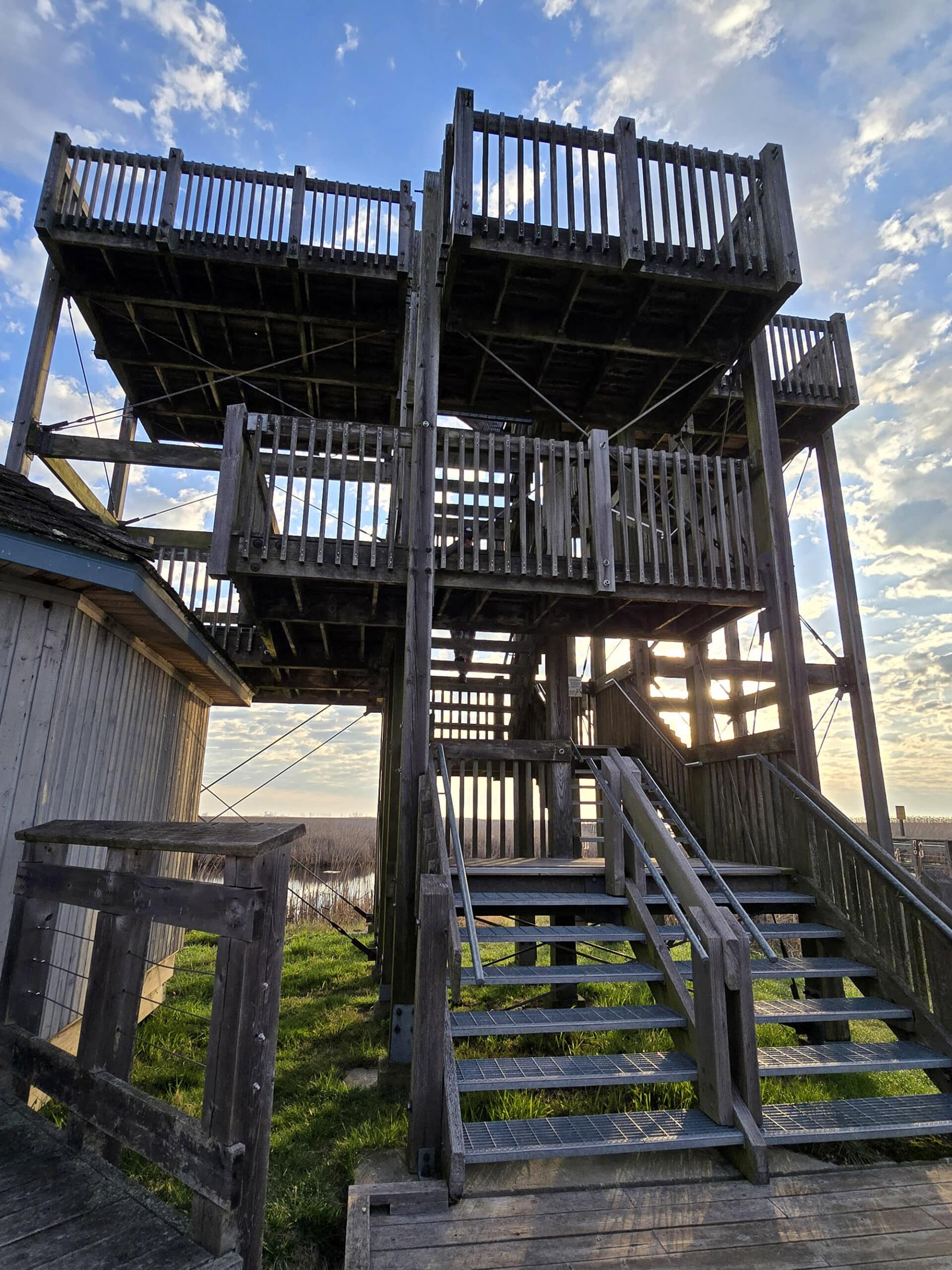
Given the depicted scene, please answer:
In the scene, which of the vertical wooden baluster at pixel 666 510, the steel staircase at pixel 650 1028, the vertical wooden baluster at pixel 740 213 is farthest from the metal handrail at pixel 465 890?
the vertical wooden baluster at pixel 740 213

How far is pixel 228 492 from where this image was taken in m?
5.95

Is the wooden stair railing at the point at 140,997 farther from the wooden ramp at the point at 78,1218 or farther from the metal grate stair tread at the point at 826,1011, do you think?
the metal grate stair tread at the point at 826,1011

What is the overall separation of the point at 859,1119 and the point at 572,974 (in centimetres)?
160

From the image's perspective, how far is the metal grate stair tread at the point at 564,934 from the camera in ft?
14.2

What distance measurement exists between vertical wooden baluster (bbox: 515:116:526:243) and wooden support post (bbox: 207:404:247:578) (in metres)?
3.18

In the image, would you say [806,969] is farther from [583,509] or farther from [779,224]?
[779,224]

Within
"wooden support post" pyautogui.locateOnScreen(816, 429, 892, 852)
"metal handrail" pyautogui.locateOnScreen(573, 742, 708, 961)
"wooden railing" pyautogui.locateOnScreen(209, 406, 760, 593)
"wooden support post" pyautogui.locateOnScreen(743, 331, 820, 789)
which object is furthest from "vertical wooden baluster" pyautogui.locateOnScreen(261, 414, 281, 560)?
"wooden support post" pyautogui.locateOnScreen(816, 429, 892, 852)

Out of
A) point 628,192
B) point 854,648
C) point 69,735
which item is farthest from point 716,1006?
point 854,648

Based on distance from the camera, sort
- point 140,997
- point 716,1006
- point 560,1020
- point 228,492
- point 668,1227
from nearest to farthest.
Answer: point 668,1227 < point 140,997 < point 716,1006 < point 560,1020 < point 228,492

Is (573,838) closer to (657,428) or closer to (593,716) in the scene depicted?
(593,716)

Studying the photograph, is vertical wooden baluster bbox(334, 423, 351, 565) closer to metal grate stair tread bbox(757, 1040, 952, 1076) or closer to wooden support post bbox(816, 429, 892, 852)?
metal grate stair tread bbox(757, 1040, 952, 1076)

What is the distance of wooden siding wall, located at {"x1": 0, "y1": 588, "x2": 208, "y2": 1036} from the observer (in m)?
3.89

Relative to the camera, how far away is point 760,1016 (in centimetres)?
392

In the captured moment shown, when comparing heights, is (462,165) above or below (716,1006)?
above
